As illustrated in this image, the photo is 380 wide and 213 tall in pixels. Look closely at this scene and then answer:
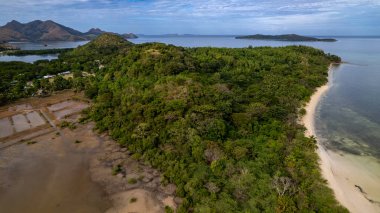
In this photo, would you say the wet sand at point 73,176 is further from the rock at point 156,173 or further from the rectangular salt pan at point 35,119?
the rectangular salt pan at point 35,119

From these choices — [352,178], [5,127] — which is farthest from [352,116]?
[5,127]

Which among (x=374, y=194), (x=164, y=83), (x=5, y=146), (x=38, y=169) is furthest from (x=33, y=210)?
(x=374, y=194)

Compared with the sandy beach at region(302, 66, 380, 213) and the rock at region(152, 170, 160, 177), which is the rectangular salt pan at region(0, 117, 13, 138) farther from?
the sandy beach at region(302, 66, 380, 213)

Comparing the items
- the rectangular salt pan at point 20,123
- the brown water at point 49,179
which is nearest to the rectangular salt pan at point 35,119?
the rectangular salt pan at point 20,123

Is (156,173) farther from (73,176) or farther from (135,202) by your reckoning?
(73,176)

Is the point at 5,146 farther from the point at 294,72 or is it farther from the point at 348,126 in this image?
the point at 294,72
